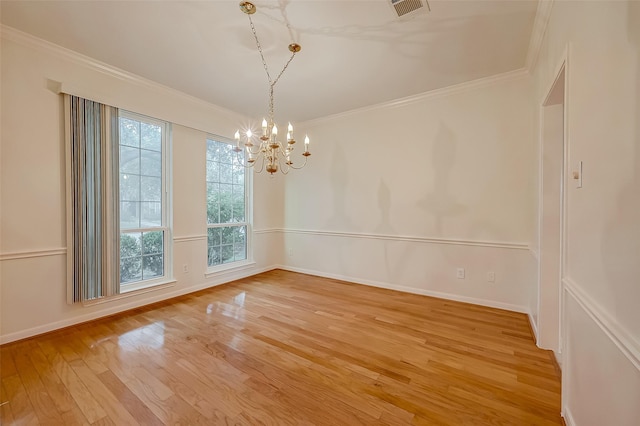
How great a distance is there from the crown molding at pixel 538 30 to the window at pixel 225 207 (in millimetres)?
3997

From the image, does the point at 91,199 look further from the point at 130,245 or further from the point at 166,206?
the point at 166,206

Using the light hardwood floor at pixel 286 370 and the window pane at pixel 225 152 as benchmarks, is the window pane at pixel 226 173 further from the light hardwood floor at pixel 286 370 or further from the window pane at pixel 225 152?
the light hardwood floor at pixel 286 370

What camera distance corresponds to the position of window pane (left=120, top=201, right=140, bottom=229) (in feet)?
9.98

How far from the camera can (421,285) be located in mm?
3586

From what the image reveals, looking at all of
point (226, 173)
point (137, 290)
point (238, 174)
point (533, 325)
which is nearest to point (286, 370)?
point (137, 290)

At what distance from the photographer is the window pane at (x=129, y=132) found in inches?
120

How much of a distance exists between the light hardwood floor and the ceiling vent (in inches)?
112

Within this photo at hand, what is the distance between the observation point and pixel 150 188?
3309 millimetres

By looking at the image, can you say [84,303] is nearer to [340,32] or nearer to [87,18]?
[87,18]

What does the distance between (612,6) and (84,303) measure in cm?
447

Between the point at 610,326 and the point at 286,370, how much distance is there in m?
1.84

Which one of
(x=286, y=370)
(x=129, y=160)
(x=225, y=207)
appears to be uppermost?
(x=129, y=160)

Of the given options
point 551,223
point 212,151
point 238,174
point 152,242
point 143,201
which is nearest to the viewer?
point 551,223

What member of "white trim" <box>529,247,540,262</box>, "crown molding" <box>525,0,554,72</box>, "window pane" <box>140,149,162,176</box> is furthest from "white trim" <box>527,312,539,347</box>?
"window pane" <box>140,149,162,176</box>
